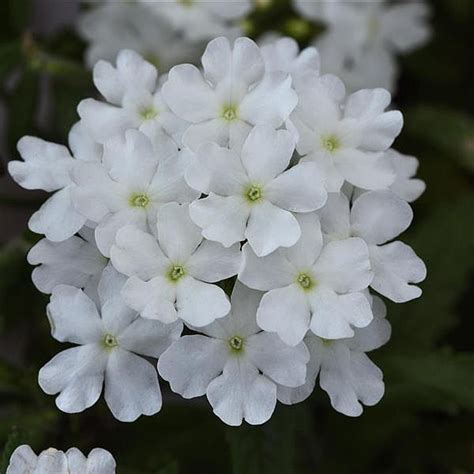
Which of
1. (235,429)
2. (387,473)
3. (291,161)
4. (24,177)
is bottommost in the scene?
(387,473)

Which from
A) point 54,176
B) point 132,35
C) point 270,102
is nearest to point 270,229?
point 270,102

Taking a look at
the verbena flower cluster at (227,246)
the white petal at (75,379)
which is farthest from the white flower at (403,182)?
the white petal at (75,379)

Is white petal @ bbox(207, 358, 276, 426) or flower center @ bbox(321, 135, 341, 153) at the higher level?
flower center @ bbox(321, 135, 341, 153)

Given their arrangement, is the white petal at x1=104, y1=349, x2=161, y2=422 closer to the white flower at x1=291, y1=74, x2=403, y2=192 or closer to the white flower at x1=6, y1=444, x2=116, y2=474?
the white flower at x1=6, y1=444, x2=116, y2=474

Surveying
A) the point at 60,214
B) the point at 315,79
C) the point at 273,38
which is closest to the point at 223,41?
the point at 315,79

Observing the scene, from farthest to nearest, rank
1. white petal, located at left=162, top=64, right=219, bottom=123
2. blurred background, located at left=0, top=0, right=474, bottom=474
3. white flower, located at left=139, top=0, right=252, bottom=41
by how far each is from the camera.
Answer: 1. white flower, located at left=139, top=0, right=252, bottom=41
2. blurred background, located at left=0, top=0, right=474, bottom=474
3. white petal, located at left=162, top=64, right=219, bottom=123

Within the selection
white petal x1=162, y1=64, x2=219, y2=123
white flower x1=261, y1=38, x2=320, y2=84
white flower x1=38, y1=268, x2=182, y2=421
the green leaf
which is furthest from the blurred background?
white flower x1=261, y1=38, x2=320, y2=84

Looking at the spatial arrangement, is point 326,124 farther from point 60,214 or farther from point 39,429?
point 39,429

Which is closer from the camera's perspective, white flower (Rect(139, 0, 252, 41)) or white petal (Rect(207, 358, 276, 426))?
white petal (Rect(207, 358, 276, 426))
